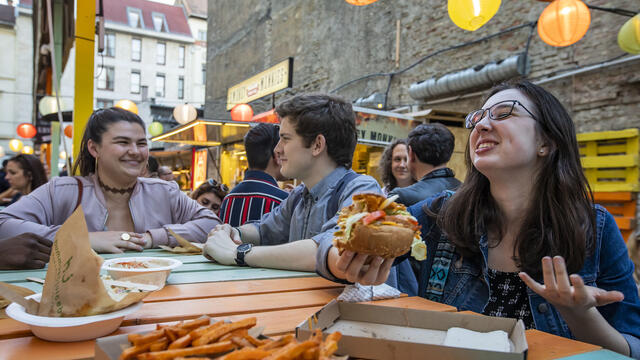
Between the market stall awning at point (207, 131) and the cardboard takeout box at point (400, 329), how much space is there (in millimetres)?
8068

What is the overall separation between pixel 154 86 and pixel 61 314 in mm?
45105

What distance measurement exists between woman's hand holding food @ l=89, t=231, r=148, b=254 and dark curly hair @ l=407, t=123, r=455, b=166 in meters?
2.69

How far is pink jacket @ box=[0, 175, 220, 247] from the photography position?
7.48 ft

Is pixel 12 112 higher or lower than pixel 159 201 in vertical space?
higher

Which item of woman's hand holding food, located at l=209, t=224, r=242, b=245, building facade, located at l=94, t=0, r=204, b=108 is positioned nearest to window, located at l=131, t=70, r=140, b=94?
building facade, located at l=94, t=0, r=204, b=108

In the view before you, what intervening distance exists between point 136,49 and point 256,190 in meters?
43.7

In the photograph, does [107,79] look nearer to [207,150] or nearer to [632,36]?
[207,150]

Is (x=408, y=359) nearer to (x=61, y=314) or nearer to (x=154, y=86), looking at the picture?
(x=61, y=314)

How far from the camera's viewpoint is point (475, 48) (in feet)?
28.8

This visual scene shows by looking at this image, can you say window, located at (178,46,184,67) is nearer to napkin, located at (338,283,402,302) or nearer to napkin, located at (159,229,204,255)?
napkin, located at (159,229,204,255)

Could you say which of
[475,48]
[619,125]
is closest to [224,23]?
[475,48]

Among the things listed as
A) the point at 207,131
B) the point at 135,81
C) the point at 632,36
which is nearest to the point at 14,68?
the point at 135,81

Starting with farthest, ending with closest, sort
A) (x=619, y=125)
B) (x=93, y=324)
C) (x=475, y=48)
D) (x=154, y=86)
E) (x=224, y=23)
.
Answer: (x=154, y=86) → (x=224, y=23) → (x=475, y=48) → (x=619, y=125) → (x=93, y=324)

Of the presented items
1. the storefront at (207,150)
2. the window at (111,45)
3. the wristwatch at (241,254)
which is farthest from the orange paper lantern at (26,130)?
the window at (111,45)
